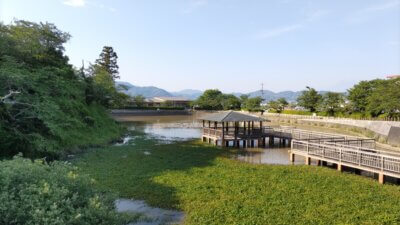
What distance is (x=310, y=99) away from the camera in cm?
5962

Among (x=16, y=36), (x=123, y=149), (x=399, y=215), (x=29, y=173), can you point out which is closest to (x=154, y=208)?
(x=29, y=173)

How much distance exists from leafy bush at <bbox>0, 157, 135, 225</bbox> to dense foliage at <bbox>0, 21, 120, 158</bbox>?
672 centimetres

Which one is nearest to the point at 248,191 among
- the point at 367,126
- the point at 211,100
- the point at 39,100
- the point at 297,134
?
the point at 39,100

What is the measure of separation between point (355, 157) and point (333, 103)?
43.7 meters

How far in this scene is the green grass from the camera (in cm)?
809

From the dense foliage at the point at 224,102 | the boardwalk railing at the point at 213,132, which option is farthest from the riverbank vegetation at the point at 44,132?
the dense foliage at the point at 224,102

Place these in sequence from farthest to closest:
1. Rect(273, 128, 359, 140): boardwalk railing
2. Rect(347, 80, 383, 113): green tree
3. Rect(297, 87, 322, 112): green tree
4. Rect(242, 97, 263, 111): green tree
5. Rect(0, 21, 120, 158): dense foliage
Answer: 1. Rect(242, 97, 263, 111): green tree
2. Rect(297, 87, 322, 112): green tree
3. Rect(347, 80, 383, 113): green tree
4. Rect(273, 128, 359, 140): boardwalk railing
5. Rect(0, 21, 120, 158): dense foliage

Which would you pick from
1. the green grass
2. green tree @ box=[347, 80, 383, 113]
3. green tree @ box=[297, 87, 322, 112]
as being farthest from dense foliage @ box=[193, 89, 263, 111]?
the green grass

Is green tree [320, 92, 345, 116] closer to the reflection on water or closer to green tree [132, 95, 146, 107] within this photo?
the reflection on water

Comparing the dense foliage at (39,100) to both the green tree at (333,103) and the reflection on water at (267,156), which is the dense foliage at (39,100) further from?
the green tree at (333,103)

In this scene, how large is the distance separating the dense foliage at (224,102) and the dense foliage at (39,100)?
170 ft

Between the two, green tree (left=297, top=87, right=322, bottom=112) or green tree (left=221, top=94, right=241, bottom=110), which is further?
green tree (left=221, top=94, right=241, bottom=110)

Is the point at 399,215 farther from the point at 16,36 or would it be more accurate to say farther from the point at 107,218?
the point at 16,36

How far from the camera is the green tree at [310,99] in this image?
59.1 m
